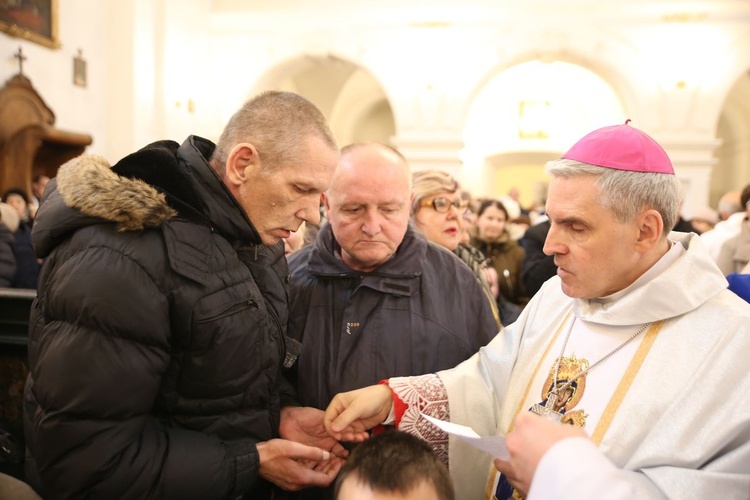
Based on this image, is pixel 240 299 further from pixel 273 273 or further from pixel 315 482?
pixel 315 482

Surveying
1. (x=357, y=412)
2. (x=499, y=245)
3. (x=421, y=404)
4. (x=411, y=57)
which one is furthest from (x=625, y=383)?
(x=411, y=57)

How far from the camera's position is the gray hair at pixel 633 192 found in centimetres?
175

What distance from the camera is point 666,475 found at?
1.52 m

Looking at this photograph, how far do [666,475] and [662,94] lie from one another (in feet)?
35.3

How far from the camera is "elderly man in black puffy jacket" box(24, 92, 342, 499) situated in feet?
4.93

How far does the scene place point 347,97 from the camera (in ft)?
53.8

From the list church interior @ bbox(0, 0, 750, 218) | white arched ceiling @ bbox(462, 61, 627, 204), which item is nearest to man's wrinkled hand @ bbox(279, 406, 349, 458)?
church interior @ bbox(0, 0, 750, 218)

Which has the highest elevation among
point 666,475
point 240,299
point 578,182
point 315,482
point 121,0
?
point 121,0

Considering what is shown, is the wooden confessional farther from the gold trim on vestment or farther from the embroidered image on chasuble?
the gold trim on vestment

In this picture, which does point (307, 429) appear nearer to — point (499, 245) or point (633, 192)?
point (633, 192)

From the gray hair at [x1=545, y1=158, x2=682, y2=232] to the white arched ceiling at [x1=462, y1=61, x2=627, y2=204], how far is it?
1524 centimetres

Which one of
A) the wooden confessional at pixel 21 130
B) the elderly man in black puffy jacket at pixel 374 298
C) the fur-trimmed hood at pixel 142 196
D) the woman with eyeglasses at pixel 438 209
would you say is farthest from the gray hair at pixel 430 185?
the wooden confessional at pixel 21 130

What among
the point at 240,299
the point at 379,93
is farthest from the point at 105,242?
the point at 379,93

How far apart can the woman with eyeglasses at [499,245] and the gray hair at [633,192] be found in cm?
339
